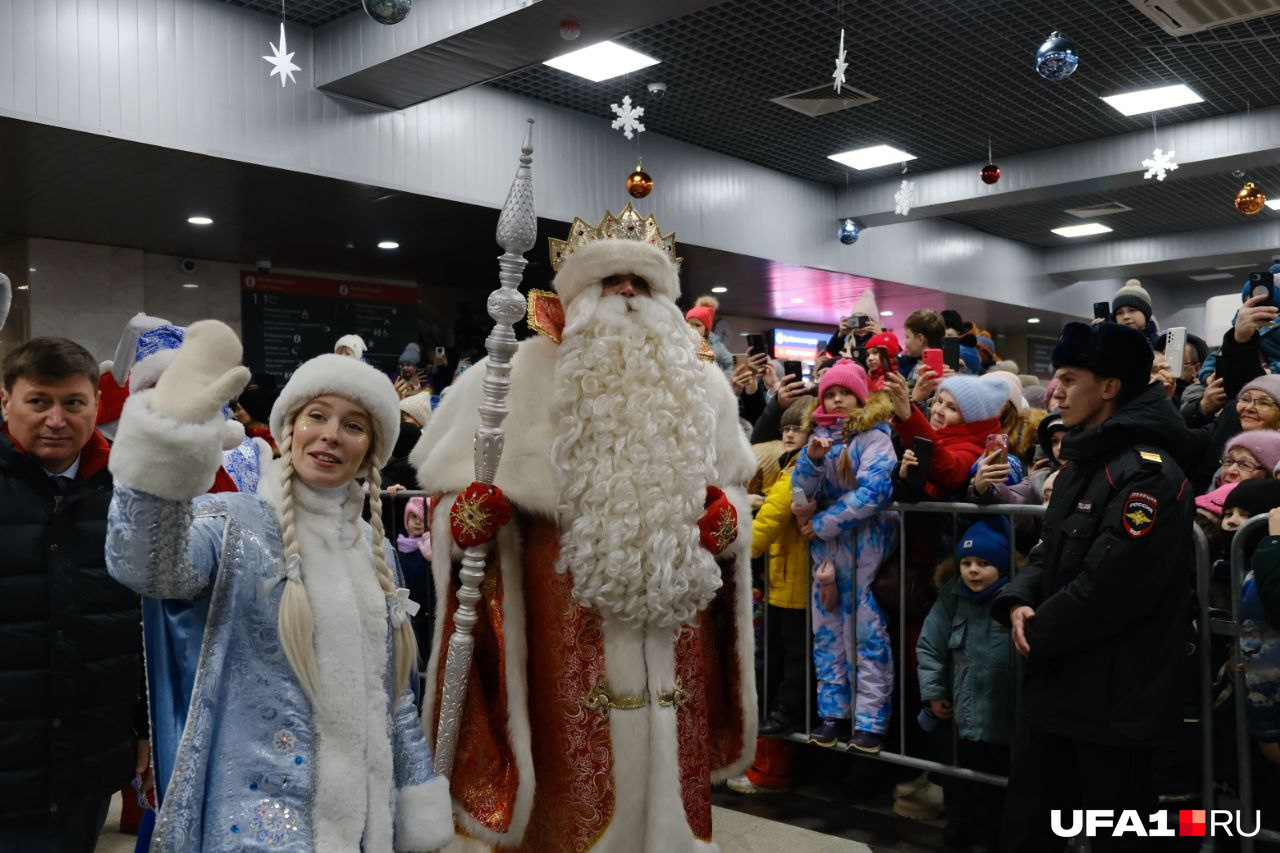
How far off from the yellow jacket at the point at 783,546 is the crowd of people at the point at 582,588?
5.2 inches

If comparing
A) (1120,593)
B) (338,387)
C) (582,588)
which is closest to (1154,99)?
(1120,593)

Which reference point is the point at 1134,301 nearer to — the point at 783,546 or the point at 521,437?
the point at 783,546

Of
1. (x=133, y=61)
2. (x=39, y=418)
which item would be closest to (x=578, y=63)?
(x=133, y=61)

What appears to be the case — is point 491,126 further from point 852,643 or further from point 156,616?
point 156,616

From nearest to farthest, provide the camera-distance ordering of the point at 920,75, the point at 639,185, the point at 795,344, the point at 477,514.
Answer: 1. the point at 477,514
2. the point at 639,185
3. the point at 920,75
4. the point at 795,344

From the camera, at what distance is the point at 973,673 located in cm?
332

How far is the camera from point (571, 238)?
2865 mm

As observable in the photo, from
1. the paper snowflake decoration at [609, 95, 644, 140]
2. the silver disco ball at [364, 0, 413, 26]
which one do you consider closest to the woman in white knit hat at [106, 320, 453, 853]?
the silver disco ball at [364, 0, 413, 26]

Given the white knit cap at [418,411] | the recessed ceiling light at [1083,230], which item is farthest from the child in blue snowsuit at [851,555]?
the recessed ceiling light at [1083,230]

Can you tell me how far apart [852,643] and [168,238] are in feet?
21.3

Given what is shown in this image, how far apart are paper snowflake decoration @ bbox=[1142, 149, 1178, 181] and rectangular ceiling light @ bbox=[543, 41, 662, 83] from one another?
4010mm

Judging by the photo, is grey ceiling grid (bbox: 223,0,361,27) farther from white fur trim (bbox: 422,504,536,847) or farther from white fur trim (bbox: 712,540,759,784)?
white fur trim (bbox: 712,540,759,784)

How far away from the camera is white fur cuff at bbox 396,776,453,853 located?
1927mm
